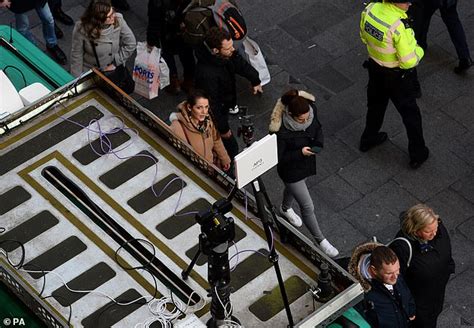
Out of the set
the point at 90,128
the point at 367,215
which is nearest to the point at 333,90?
the point at 367,215

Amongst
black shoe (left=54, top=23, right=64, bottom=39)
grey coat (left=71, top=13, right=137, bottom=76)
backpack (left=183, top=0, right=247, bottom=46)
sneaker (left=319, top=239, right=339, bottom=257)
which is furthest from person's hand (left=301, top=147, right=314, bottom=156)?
black shoe (left=54, top=23, right=64, bottom=39)

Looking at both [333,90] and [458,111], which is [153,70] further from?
[458,111]

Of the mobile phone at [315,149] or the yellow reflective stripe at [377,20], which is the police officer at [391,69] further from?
the mobile phone at [315,149]

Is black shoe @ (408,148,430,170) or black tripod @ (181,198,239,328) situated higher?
black tripod @ (181,198,239,328)

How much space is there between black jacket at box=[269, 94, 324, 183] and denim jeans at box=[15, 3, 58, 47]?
4108 mm

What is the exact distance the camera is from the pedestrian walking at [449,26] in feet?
40.1

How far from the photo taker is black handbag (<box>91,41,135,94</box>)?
452 inches

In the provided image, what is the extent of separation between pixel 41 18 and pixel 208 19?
253 cm

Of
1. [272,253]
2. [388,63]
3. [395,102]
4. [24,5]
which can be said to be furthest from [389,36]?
[24,5]

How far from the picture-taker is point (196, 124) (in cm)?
981

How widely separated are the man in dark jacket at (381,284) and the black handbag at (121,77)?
13.4ft

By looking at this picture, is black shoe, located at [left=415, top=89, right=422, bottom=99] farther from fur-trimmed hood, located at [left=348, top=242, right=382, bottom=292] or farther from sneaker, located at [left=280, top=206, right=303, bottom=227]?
fur-trimmed hood, located at [left=348, top=242, right=382, bottom=292]

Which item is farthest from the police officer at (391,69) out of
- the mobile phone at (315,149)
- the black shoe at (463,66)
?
the mobile phone at (315,149)
